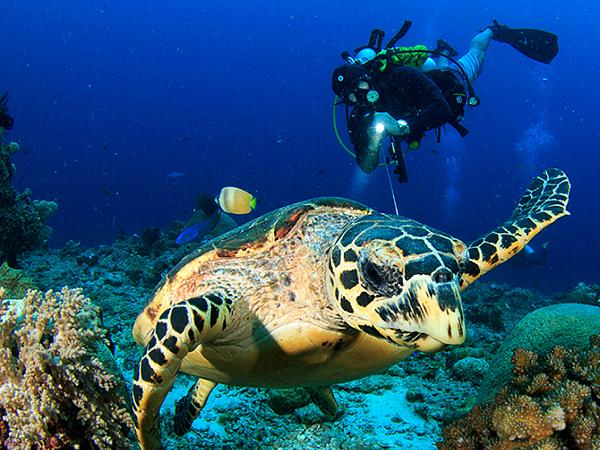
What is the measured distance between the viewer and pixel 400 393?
3.76 meters

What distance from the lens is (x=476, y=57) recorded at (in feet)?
28.0

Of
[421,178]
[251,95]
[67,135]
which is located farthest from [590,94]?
[67,135]

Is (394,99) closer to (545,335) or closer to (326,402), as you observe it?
(545,335)

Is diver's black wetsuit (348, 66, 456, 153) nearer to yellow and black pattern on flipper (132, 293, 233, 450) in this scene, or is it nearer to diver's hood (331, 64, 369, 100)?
diver's hood (331, 64, 369, 100)

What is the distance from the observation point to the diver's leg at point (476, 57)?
808 centimetres

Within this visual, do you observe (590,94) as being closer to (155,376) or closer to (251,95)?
(251,95)

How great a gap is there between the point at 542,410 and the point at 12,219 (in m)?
7.32

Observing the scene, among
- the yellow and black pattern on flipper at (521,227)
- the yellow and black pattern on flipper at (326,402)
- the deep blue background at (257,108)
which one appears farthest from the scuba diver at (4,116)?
the deep blue background at (257,108)

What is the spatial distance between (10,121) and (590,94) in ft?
357

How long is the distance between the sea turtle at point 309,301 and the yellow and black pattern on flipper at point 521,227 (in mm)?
12

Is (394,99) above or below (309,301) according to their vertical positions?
above

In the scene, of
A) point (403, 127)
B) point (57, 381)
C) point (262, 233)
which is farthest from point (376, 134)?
point (57, 381)

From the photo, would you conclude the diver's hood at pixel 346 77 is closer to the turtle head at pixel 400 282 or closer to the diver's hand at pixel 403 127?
the diver's hand at pixel 403 127

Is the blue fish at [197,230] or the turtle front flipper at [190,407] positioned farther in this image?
the blue fish at [197,230]
